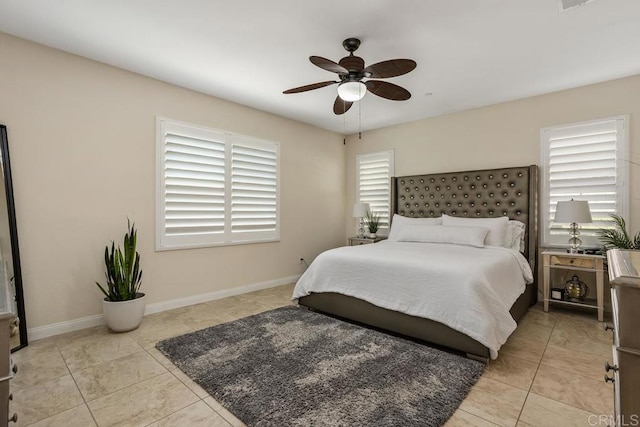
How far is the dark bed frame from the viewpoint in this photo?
8.12ft

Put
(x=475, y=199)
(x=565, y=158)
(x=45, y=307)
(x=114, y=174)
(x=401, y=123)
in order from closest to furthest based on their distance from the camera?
(x=45, y=307) → (x=114, y=174) → (x=565, y=158) → (x=475, y=199) → (x=401, y=123)

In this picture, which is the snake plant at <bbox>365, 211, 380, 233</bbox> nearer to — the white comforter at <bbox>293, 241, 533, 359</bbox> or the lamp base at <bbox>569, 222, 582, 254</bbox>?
the white comforter at <bbox>293, 241, 533, 359</bbox>

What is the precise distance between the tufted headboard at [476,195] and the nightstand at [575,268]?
Answer: 1.03ft

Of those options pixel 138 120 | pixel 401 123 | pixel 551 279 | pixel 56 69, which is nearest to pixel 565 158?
pixel 551 279

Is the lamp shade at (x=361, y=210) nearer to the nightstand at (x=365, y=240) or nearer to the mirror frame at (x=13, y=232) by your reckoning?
the nightstand at (x=365, y=240)

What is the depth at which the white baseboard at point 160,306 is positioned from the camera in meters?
A: 2.73

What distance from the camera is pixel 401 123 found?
503cm

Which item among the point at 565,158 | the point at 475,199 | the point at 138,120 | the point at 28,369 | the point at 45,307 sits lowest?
the point at 28,369

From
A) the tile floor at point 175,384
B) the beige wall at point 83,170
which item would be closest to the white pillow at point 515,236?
the tile floor at point 175,384

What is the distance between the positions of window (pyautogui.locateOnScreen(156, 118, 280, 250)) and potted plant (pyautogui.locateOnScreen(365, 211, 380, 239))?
5.06ft

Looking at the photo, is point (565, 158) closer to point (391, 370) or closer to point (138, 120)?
point (391, 370)

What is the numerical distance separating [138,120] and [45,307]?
6.38 feet

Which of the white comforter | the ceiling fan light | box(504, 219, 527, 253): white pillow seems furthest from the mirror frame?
box(504, 219, 527, 253): white pillow

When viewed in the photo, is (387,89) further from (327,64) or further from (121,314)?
(121,314)
